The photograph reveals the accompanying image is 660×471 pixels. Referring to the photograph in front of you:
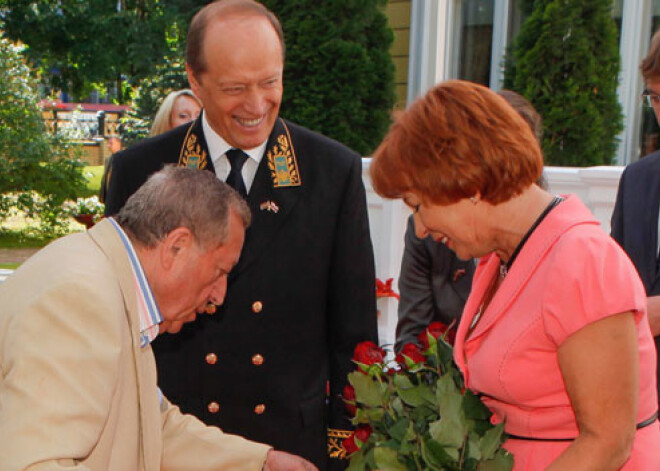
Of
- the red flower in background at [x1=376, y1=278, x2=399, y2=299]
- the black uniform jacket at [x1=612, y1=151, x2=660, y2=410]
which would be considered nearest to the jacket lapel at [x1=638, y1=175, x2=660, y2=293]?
the black uniform jacket at [x1=612, y1=151, x2=660, y2=410]

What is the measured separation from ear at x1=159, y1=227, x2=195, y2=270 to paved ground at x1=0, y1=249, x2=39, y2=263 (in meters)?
10.5

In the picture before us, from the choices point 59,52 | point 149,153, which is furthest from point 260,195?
point 59,52

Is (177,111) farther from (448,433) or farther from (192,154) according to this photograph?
(448,433)

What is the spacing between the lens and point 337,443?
2.79m

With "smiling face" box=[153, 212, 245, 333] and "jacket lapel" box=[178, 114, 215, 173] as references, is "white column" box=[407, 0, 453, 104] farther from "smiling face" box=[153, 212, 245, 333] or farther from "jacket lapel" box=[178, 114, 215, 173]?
"smiling face" box=[153, 212, 245, 333]

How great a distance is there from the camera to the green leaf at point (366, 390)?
2082mm

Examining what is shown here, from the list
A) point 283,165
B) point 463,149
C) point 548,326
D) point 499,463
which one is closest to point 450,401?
point 499,463

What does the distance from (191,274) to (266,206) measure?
58cm

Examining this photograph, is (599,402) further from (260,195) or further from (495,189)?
(260,195)

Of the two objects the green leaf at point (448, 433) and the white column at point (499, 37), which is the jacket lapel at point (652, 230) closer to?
the green leaf at point (448, 433)

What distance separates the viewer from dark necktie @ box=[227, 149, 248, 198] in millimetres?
2717

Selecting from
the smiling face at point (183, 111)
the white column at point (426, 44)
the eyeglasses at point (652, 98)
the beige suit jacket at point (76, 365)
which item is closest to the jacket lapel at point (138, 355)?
the beige suit jacket at point (76, 365)

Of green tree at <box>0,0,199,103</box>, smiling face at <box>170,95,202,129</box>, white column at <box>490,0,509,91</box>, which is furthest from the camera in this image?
green tree at <box>0,0,199,103</box>

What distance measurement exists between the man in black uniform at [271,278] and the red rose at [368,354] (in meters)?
0.31
